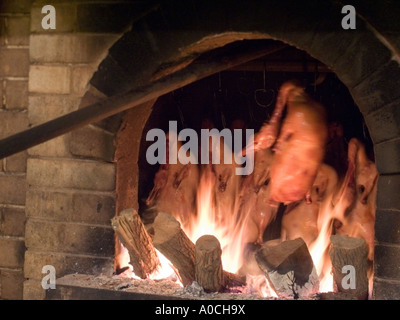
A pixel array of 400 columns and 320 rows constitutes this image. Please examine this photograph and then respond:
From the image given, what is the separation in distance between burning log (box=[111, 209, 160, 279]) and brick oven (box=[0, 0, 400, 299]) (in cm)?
19

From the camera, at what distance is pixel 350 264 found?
280 cm

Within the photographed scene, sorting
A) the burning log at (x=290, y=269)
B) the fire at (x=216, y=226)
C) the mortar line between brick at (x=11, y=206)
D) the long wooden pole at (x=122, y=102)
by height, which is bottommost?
the burning log at (x=290, y=269)

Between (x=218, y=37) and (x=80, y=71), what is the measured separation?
84cm

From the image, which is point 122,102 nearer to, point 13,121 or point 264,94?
point 13,121

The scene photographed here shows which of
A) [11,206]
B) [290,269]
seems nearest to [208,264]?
[290,269]

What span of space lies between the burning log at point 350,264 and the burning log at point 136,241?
1.04 m

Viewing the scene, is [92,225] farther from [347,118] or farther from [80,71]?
[347,118]

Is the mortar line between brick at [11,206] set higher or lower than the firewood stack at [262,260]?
higher

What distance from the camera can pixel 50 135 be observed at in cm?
280

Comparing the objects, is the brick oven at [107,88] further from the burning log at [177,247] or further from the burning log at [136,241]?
the burning log at [177,247]

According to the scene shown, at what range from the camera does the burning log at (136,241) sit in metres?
3.13

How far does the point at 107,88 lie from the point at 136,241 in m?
0.88

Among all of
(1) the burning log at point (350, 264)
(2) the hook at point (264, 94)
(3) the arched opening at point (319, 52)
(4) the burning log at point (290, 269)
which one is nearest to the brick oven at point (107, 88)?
(3) the arched opening at point (319, 52)
